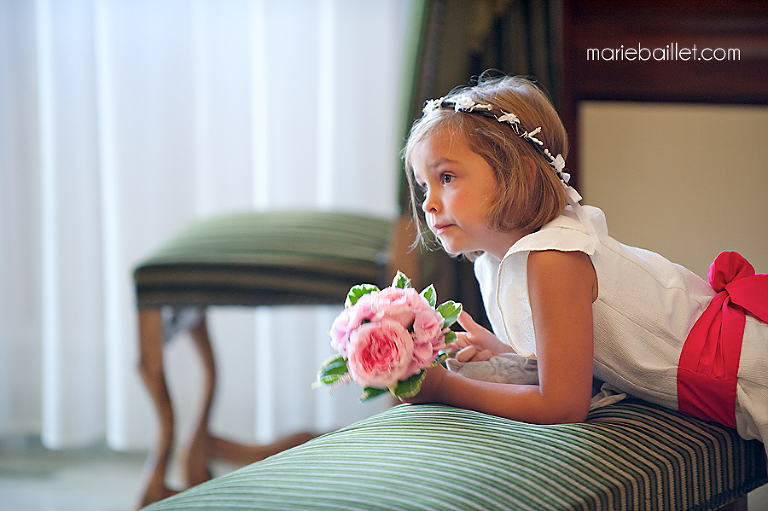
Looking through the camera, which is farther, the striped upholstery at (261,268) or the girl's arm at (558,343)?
the striped upholstery at (261,268)

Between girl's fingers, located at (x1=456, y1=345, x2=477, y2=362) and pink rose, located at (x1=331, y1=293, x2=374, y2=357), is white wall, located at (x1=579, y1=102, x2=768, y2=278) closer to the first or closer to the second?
girl's fingers, located at (x1=456, y1=345, x2=477, y2=362)

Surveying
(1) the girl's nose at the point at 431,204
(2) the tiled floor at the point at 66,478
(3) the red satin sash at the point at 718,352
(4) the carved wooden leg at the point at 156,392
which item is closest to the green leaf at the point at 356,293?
(1) the girl's nose at the point at 431,204

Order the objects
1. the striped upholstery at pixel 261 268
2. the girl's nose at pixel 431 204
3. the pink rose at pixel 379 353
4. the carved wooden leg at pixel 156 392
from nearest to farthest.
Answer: the pink rose at pixel 379 353 → the girl's nose at pixel 431 204 → the striped upholstery at pixel 261 268 → the carved wooden leg at pixel 156 392

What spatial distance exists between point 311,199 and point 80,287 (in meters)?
0.79

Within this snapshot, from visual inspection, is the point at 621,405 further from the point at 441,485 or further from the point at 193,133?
the point at 193,133

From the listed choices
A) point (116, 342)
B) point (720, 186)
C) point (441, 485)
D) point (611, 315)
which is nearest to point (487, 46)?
point (720, 186)

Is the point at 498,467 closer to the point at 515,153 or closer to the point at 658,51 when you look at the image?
the point at 515,153

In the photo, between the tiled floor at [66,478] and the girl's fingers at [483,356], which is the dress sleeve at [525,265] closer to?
the girl's fingers at [483,356]

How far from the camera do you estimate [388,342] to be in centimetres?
72

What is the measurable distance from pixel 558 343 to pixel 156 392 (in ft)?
3.68

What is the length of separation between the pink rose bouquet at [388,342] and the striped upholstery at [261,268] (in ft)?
2.20

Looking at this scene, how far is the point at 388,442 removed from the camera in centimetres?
70

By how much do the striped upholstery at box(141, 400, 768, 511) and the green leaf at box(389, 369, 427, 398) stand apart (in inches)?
1.4

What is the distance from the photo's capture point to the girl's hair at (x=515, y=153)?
0.81 meters
